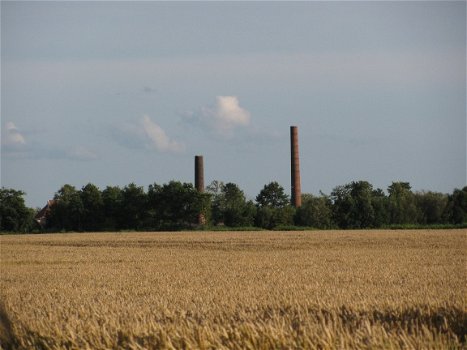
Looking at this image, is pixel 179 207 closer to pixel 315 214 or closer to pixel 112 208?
pixel 112 208

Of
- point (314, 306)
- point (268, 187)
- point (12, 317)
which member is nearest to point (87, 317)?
point (12, 317)

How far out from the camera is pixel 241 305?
37.6ft

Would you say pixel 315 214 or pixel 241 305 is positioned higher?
pixel 315 214

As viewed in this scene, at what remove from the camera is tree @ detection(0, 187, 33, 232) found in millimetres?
86312

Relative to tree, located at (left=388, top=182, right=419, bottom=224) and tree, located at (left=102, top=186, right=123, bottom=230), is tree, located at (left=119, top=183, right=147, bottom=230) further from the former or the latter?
tree, located at (left=388, top=182, right=419, bottom=224)

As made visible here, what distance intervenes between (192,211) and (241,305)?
72665mm

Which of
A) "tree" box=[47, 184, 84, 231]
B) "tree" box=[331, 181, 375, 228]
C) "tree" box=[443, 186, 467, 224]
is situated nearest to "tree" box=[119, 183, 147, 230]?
"tree" box=[47, 184, 84, 231]

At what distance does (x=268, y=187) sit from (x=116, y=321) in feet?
337

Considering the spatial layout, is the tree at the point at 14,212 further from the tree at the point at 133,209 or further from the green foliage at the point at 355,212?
the green foliage at the point at 355,212

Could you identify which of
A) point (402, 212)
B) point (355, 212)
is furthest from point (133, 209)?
point (402, 212)

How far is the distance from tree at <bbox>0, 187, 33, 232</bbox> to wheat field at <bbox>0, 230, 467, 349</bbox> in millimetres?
63660

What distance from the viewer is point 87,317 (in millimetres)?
10328

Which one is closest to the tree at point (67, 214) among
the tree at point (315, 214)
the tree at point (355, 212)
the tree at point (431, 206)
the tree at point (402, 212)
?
the tree at point (315, 214)

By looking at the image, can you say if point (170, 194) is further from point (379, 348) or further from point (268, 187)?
point (379, 348)
